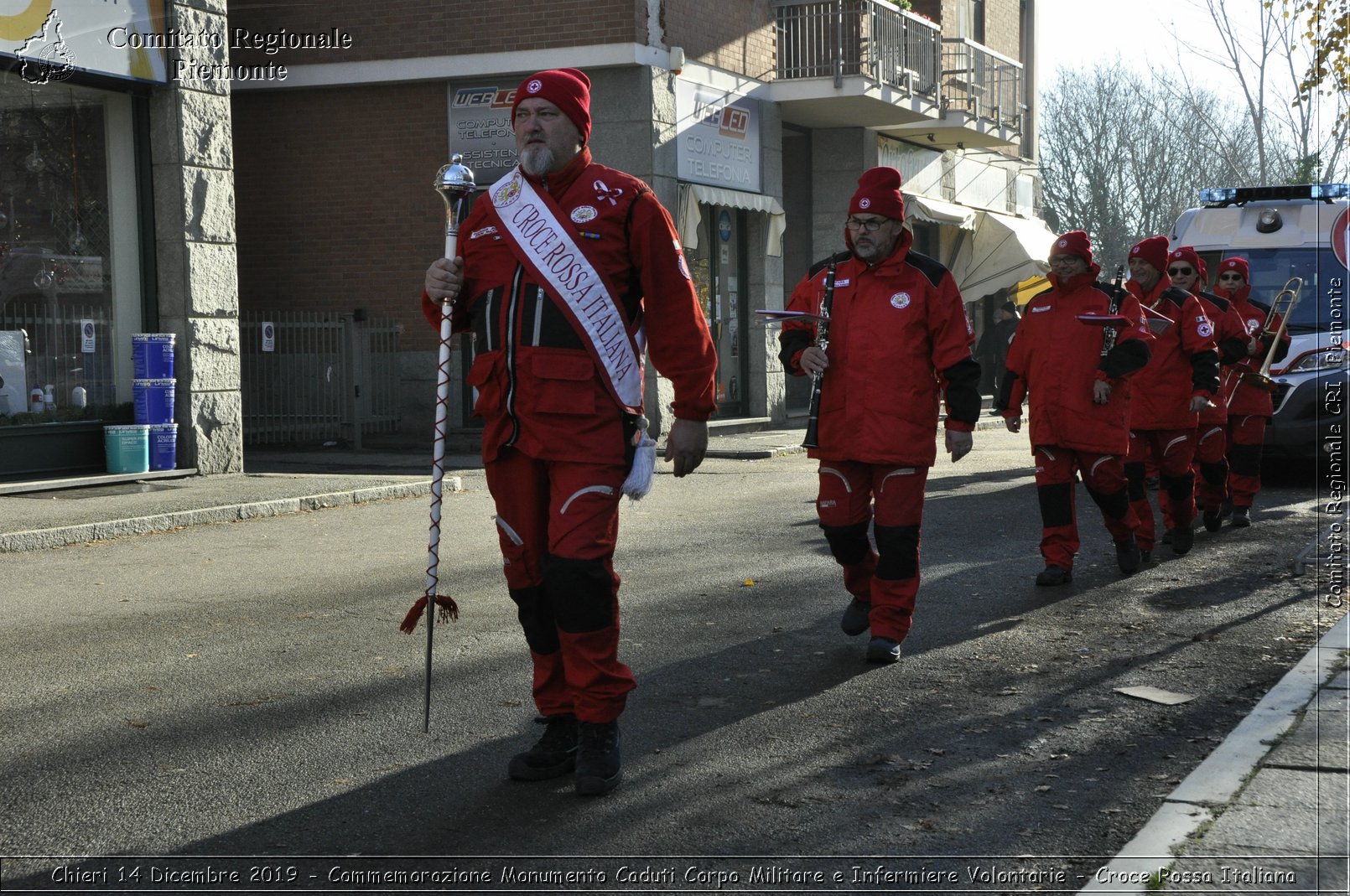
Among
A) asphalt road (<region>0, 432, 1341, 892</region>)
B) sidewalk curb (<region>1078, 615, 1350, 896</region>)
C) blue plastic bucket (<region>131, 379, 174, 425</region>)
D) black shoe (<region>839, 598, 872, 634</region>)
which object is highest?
blue plastic bucket (<region>131, 379, 174, 425</region>)

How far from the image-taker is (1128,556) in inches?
327

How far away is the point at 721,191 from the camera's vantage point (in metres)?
19.8

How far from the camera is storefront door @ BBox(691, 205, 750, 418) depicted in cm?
2044

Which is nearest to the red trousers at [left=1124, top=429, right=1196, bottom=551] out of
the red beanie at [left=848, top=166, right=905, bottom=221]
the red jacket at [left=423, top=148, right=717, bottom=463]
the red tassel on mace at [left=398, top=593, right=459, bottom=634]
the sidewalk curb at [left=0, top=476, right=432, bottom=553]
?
the red beanie at [left=848, top=166, right=905, bottom=221]

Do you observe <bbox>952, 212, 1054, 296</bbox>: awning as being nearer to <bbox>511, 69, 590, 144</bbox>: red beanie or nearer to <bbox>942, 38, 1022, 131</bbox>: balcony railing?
<bbox>942, 38, 1022, 131</bbox>: balcony railing

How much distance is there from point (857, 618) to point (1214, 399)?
4524 mm

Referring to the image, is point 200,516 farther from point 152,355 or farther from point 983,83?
point 983,83

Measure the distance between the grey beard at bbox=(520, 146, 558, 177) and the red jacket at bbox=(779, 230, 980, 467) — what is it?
87.1 inches

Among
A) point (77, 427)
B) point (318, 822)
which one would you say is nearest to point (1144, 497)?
point (318, 822)

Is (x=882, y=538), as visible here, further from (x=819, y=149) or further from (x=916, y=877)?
(x=819, y=149)

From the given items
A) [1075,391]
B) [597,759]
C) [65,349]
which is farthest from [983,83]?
[597,759]

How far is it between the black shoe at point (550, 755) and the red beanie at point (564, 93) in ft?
5.81

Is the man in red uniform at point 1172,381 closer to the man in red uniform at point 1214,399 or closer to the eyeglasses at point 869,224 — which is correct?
the man in red uniform at point 1214,399

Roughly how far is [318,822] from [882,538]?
290cm
